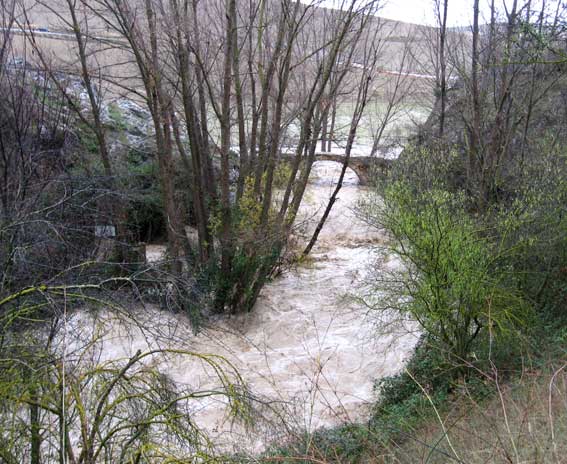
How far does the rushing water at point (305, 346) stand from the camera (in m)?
7.77

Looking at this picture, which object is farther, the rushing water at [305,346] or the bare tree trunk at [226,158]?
the bare tree trunk at [226,158]

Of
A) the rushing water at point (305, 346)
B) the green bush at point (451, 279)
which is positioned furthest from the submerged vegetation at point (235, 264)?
the rushing water at point (305, 346)

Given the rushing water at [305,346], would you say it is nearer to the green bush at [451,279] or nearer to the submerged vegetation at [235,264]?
the submerged vegetation at [235,264]

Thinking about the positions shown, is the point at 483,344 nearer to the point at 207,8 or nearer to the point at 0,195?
the point at 0,195

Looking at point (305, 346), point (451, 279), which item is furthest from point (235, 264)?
point (451, 279)

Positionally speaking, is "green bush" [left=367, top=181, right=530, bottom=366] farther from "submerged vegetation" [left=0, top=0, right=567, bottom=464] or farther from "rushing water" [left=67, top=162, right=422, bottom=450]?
"rushing water" [left=67, top=162, right=422, bottom=450]

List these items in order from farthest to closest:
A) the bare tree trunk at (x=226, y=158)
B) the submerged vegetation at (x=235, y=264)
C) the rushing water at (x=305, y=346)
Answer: the bare tree trunk at (x=226, y=158) → the rushing water at (x=305, y=346) → the submerged vegetation at (x=235, y=264)

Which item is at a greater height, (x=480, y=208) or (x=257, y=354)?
(x=480, y=208)

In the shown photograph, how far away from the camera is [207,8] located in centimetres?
1234

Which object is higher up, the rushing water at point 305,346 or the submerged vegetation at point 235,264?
the submerged vegetation at point 235,264

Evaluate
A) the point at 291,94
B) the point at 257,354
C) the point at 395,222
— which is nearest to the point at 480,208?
the point at 395,222

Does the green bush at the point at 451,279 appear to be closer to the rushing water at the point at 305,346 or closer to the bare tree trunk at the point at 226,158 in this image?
the rushing water at the point at 305,346

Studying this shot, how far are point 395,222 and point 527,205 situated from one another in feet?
5.73

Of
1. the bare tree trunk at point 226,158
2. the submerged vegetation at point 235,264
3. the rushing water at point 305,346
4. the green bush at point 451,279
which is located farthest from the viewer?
the bare tree trunk at point 226,158
